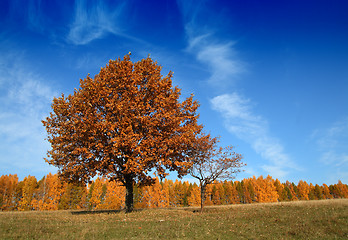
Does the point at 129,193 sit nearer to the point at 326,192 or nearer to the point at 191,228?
the point at 191,228

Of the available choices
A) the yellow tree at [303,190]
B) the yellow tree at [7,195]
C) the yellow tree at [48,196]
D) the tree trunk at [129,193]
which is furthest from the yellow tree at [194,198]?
the tree trunk at [129,193]

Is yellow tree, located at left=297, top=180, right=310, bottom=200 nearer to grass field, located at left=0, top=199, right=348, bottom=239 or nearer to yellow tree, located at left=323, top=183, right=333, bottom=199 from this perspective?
yellow tree, located at left=323, top=183, right=333, bottom=199

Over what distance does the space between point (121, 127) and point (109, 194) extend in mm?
49977

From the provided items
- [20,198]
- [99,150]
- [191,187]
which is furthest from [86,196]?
[99,150]

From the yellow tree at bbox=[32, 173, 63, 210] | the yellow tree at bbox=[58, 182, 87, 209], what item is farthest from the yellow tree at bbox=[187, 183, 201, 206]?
the yellow tree at bbox=[32, 173, 63, 210]

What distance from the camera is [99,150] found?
75.6 ft

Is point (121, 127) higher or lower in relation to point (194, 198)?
higher

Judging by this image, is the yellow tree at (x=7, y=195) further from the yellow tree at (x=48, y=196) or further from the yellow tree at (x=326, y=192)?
the yellow tree at (x=326, y=192)

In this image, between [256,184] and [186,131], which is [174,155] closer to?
[186,131]

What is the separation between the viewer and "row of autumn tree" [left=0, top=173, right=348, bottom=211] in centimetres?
6662

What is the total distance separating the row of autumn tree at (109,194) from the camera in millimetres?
66625

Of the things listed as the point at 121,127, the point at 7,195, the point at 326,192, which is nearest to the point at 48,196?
the point at 7,195

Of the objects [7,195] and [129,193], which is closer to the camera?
[129,193]

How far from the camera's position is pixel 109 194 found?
65250 millimetres
